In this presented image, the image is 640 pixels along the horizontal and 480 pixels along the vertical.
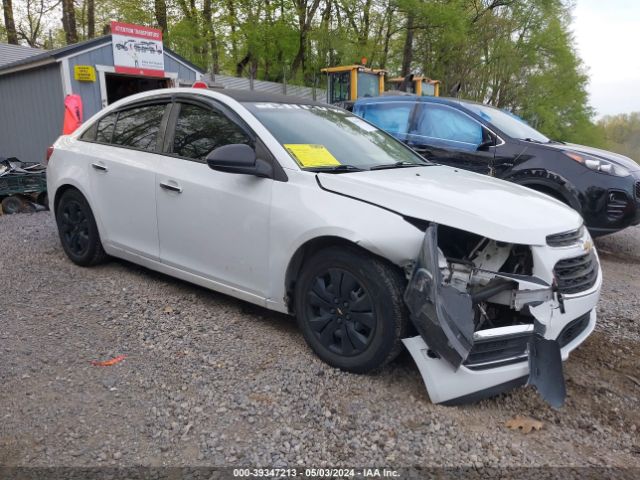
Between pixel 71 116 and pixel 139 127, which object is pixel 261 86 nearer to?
pixel 71 116

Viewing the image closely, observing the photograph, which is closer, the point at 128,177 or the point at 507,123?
the point at 128,177

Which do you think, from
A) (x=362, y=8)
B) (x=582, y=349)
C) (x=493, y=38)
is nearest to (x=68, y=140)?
(x=582, y=349)

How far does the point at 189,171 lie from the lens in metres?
3.55

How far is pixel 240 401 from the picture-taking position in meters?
2.62

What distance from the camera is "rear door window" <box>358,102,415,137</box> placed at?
23.4 ft

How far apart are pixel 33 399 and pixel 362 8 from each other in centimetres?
2595

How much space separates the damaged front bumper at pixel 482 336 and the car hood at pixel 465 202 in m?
0.14

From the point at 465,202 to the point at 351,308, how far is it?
2.78 ft

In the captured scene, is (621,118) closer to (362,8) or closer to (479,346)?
(362,8)

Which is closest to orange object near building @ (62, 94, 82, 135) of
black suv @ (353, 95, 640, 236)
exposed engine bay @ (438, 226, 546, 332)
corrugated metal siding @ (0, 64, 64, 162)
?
corrugated metal siding @ (0, 64, 64, 162)

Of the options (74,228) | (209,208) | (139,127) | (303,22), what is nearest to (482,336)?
Result: (209,208)

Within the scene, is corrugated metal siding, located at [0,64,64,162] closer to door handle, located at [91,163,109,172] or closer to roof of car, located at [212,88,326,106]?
door handle, located at [91,163,109,172]

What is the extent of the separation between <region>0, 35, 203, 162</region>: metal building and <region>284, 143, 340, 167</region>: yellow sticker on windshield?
30.6 feet

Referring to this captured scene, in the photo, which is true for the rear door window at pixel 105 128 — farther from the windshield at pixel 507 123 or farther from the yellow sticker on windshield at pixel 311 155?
the windshield at pixel 507 123
